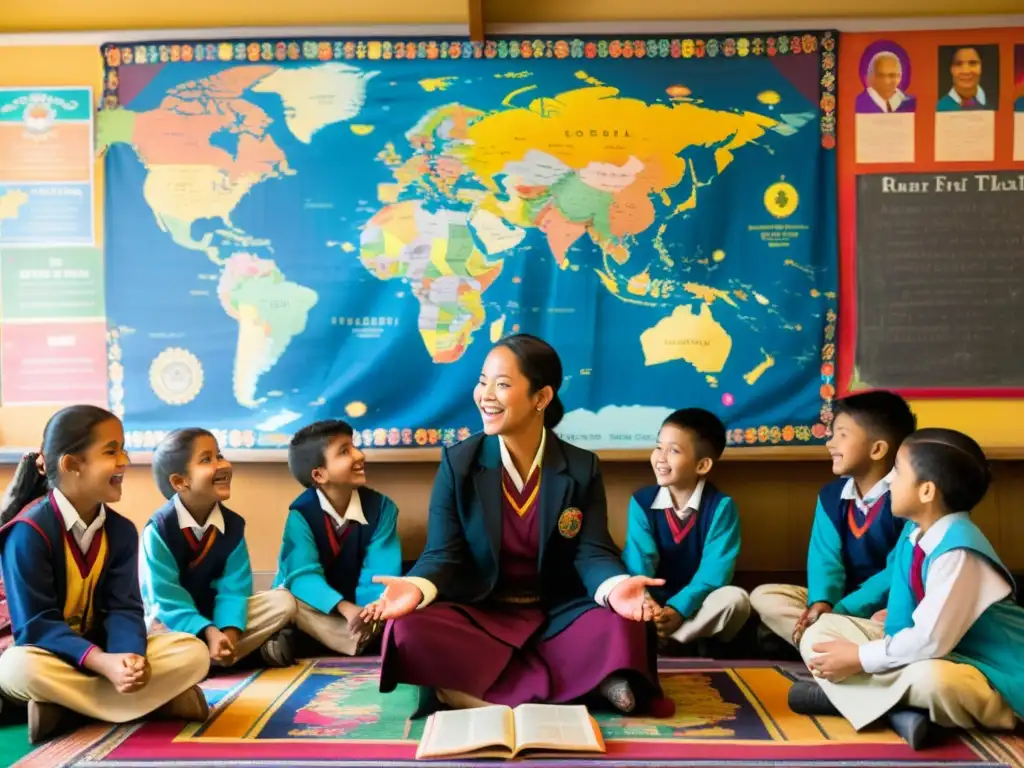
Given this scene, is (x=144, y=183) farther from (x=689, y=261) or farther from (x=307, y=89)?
(x=689, y=261)

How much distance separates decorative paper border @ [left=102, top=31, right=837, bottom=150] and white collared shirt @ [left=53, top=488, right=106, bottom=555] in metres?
2.00

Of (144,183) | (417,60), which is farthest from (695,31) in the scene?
(144,183)

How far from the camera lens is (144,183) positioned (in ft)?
12.4

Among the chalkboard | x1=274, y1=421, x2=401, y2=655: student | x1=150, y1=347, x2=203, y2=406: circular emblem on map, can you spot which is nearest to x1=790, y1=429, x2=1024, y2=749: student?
the chalkboard

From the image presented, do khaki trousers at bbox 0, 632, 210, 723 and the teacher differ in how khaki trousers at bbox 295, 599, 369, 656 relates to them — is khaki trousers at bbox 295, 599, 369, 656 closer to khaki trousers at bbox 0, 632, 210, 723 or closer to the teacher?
the teacher

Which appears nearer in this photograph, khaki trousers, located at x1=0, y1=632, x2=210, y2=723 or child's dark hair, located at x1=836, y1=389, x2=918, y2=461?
khaki trousers, located at x1=0, y1=632, x2=210, y2=723

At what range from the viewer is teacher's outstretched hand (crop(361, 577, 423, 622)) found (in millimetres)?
2365

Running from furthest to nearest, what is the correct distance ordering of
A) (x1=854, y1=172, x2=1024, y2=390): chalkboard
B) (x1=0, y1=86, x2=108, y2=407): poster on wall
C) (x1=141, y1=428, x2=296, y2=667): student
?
(x1=0, y1=86, x2=108, y2=407): poster on wall < (x1=854, y1=172, x2=1024, y2=390): chalkboard < (x1=141, y1=428, x2=296, y2=667): student

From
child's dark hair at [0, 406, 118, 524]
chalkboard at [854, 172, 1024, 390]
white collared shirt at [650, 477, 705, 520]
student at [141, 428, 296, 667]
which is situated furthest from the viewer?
chalkboard at [854, 172, 1024, 390]

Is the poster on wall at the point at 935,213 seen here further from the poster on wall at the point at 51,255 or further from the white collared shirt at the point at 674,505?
the poster on wall at the point at 51,255

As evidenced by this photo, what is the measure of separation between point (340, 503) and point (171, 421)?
0.85m

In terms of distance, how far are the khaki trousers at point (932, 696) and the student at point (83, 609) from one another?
155 centimetres

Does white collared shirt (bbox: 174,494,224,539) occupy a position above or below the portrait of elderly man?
below

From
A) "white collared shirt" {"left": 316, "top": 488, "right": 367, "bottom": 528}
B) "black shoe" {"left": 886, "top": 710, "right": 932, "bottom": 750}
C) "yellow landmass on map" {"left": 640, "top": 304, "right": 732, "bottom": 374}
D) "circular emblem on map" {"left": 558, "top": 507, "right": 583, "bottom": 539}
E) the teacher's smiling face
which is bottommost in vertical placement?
"black shoe" {"left": 886, "top": 710, "right": 932, "bottom": 750}
